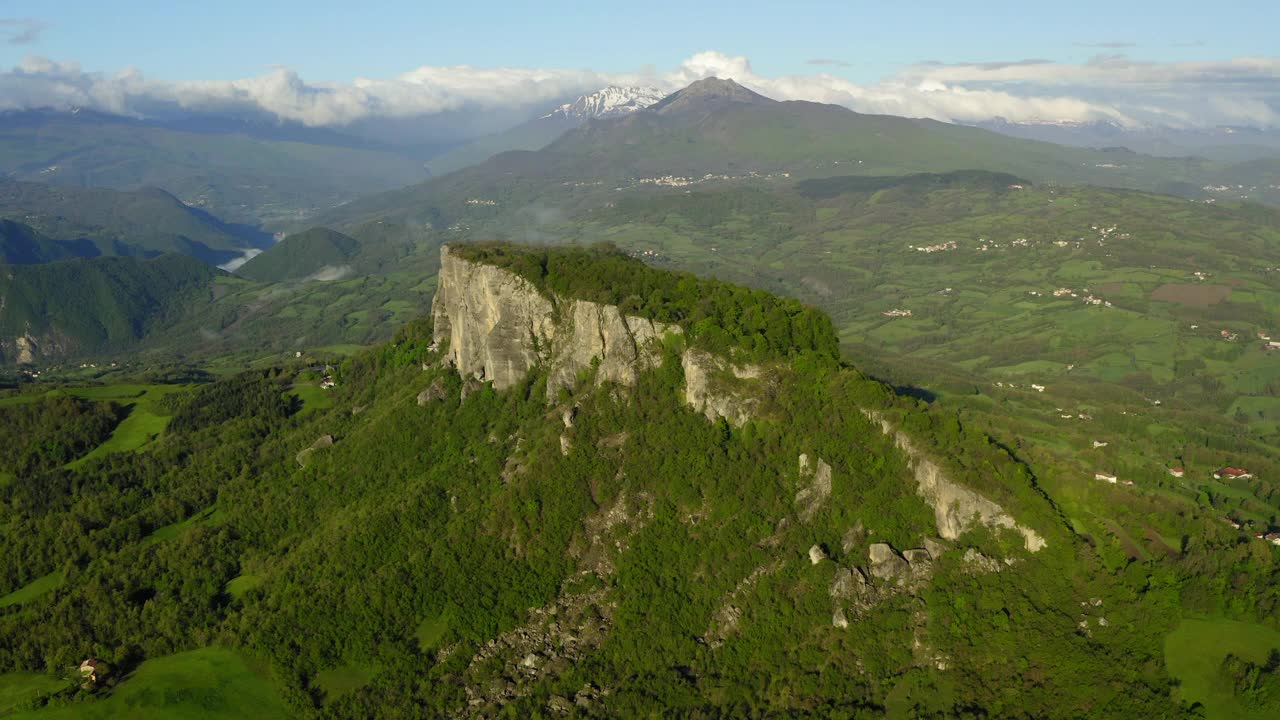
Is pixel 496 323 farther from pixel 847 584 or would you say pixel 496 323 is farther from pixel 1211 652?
pixel 1211 652

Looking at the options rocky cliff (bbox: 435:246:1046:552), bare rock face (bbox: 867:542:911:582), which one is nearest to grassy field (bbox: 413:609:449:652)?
rocky cliff (bbox: 435:246:1046:552)

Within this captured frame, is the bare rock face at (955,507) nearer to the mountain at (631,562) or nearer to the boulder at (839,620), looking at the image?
the mountain at (631,562)

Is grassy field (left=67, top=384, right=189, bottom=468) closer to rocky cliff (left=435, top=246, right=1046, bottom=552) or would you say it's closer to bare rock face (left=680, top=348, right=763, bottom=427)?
rocky cliff (left=435, top=246, right=1046, bottom=552)

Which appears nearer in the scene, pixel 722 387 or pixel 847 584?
pixel 847 584

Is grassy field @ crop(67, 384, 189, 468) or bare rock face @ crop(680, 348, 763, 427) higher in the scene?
bare rock face @ crop(680, 348, 763, 427)

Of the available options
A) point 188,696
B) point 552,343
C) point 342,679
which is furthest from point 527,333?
point 188,696

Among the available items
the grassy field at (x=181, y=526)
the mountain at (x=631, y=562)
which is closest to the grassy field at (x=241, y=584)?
the mountain at (x=631, y=562)

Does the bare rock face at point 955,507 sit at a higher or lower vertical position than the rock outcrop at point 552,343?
lower
